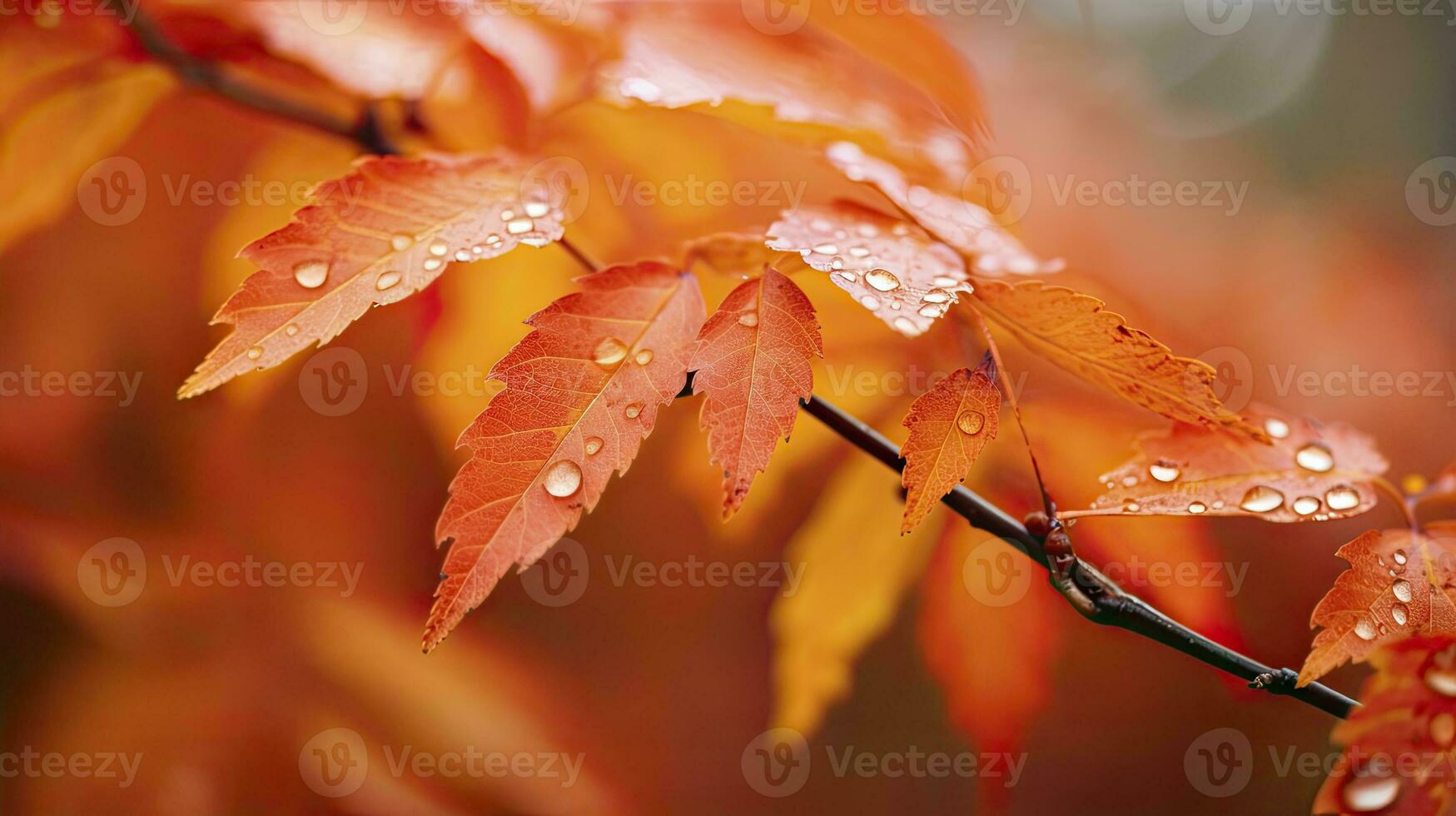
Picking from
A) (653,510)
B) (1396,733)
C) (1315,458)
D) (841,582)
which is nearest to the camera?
(1396,733)

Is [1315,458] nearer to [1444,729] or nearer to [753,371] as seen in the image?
[1444,729]

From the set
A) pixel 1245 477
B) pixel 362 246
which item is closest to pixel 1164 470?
pixel 1245 477

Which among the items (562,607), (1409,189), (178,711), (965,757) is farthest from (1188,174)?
Result: (178,711)

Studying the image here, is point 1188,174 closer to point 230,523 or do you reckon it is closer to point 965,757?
point 965,757

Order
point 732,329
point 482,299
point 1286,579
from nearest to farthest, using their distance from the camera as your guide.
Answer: point 732,329 < point 482,299 < point 1286,579

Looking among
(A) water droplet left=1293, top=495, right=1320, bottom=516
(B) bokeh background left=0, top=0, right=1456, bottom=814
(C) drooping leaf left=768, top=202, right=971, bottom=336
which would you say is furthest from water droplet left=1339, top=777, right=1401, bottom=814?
(B) bokeh background left=0, top=0, right=1456, bottom=814

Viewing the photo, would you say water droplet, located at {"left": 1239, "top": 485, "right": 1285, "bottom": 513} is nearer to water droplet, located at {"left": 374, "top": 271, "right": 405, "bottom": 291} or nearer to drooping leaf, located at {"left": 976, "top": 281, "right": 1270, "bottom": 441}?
drooping leaf, located at {"left": 976, "top": 281, "right": 1270, "bottom": 441}
